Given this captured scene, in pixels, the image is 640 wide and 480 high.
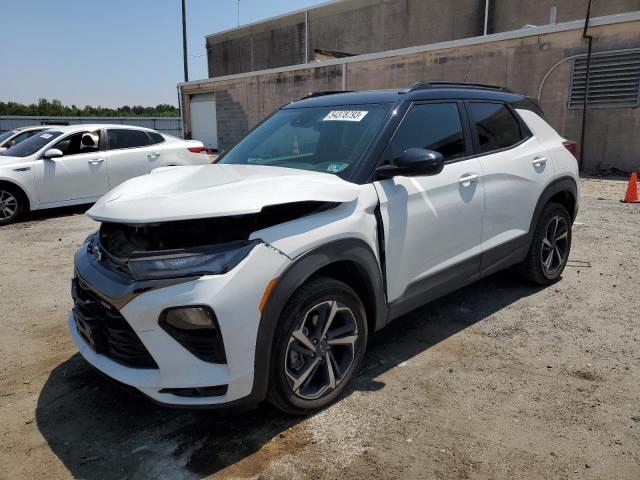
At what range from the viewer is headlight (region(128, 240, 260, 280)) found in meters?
2.29

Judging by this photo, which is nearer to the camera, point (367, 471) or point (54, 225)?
point (367, 471)

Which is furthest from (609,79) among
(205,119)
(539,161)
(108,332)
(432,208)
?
(205,119)

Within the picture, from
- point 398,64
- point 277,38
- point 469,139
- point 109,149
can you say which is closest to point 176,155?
point 109,149

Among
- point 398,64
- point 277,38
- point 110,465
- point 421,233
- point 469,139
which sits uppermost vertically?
point 277,38

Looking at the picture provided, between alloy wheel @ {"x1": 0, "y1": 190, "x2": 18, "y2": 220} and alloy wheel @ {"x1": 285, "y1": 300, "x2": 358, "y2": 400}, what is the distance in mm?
7295

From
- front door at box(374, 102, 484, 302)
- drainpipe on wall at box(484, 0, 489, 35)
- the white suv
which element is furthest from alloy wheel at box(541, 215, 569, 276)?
drainpipe on wall at box(484, 0, 489, 35)

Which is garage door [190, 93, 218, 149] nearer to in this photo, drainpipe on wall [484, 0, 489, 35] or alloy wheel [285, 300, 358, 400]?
drainpipe on wall [484, 0, 489, 35]

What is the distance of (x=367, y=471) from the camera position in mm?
2375

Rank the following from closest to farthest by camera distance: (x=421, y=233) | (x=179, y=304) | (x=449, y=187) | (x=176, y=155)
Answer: (x=179, y=304), (x=421, y=233), (x=449, y=187), (x=176, y=155)

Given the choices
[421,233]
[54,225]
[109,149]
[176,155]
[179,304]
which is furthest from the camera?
[176,155]

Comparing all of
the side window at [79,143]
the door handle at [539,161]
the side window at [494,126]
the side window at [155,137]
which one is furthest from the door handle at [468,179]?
the side window at [155,137]

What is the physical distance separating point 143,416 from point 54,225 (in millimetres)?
6222

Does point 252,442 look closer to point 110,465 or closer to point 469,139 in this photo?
point 110,465

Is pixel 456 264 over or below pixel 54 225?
over
